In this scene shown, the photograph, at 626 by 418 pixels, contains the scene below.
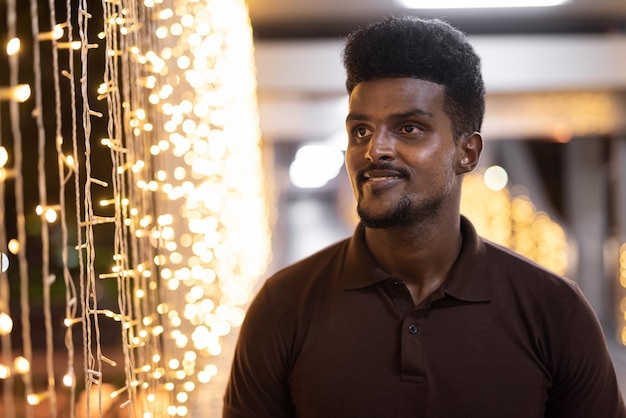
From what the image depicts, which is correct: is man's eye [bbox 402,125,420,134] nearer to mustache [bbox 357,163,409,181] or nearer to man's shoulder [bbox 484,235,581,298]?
mustache [bbox 357,163,409,181]

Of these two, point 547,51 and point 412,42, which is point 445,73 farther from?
point 547,51

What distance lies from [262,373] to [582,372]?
1.77ft

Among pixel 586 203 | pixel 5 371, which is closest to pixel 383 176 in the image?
pixel 5 371

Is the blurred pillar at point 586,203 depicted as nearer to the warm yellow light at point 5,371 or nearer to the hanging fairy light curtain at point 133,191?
the hanging fairy light curtain at point 133,191

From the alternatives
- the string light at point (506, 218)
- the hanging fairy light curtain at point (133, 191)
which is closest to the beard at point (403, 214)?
the hanging fairy light curtain at point (133, 191)

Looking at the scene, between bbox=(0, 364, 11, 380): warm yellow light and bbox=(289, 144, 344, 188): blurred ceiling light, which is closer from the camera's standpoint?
bbox=(0, 364, 11, 380): warm yellow light

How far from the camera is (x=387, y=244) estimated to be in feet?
4.18

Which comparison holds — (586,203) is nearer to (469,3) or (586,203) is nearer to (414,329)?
(469,3)

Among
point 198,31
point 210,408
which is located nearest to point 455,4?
point 198,31

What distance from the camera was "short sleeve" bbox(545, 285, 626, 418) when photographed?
119cm

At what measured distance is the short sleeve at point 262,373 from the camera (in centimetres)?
124

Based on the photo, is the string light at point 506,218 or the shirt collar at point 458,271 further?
the string light at point 506,218

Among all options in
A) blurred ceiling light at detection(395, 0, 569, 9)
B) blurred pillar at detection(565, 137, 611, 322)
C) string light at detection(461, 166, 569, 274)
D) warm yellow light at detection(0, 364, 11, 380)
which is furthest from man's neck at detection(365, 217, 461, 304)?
string light at detection(461, 166, 569, 274)

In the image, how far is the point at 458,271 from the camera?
4.14 ft
